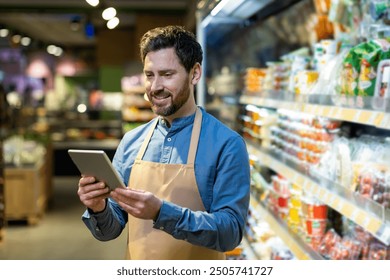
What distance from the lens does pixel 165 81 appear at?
6.56 feet

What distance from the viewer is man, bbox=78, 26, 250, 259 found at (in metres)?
1.93

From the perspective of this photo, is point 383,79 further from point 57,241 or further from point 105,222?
point 57,241

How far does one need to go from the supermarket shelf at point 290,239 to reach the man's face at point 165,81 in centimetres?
129

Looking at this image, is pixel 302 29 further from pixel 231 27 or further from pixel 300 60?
pixel 300 60

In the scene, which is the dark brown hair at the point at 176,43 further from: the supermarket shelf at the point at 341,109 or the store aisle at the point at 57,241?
the store aisle at the point at 57,241

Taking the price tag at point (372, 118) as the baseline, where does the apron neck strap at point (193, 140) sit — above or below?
below

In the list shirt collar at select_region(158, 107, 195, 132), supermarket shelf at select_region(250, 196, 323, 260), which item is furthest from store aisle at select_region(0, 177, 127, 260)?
shirt collar at select_region(158, 107, 195, 132)

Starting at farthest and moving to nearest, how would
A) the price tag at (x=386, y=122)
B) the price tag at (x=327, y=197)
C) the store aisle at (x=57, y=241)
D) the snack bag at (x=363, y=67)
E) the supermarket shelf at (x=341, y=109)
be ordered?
the store aisle at (x=57, y=241)
the price tag at (x=327, y=197)
the snack bag at (x=363, y=67)
the supermarket shelf at (x=341, y=109)
the price tag at (x=386, y=122)

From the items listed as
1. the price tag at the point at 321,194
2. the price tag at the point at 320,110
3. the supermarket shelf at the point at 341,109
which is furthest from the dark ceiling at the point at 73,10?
the price tag at the point at 321,194

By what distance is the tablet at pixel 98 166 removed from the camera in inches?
69.3

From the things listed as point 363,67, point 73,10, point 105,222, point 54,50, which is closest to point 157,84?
point 105,222

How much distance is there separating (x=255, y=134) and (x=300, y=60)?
89 cm

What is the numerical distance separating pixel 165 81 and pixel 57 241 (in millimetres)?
5416

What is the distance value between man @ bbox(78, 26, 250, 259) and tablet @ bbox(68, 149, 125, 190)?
0.11 ft
